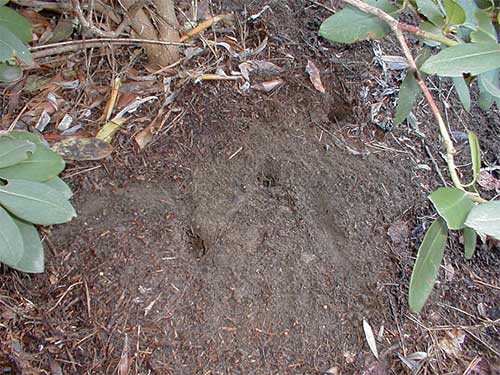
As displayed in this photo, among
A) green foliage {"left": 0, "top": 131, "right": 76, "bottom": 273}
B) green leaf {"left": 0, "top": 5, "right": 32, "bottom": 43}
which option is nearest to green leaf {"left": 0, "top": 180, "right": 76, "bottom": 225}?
green foliage {"left": 0, "top": 131, "right": 76, "bottom": 273}

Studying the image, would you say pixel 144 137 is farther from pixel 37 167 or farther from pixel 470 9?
pixel 470 9

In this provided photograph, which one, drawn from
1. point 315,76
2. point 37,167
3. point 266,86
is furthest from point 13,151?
point 315,76

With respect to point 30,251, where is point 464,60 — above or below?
above

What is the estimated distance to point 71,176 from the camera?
1.47 metres

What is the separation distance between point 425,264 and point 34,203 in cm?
85

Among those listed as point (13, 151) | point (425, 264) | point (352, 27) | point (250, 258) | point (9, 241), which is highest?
point (352, 27)

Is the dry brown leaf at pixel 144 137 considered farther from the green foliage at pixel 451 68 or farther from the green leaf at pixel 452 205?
the green leaf at pixel 452 205

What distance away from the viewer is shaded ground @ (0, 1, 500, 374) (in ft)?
4.25

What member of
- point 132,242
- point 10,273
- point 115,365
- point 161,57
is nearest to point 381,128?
point 161,57

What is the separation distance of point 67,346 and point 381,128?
1075mm

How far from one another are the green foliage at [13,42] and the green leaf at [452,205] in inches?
39.0

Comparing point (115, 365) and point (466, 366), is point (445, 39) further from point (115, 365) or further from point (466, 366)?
point (115, 365)

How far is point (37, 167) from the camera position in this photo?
127 cm

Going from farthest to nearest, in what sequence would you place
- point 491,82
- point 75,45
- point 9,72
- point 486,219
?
1. point 75,45
2. point 9,72
3. point 491,82
4. point 486,219
